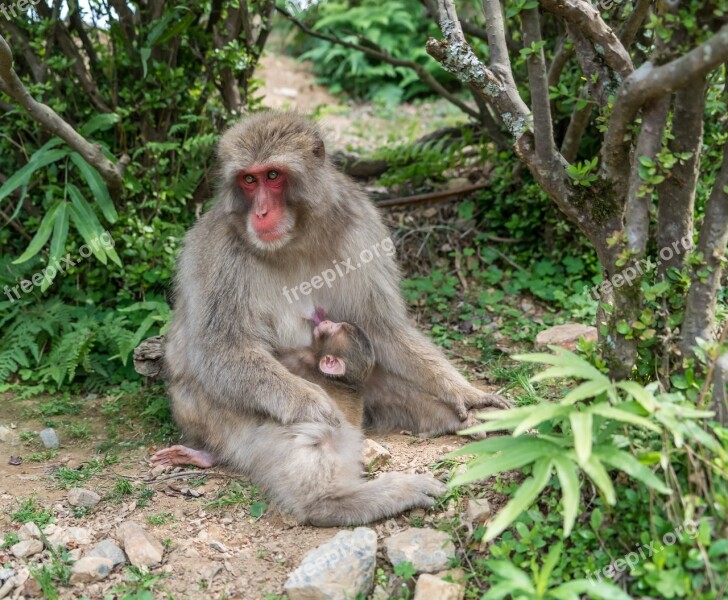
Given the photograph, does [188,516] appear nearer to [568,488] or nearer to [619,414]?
[568,488]

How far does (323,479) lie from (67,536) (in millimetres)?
1046

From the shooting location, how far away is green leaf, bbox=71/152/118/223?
14.9ft

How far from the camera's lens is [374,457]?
3.57 meters

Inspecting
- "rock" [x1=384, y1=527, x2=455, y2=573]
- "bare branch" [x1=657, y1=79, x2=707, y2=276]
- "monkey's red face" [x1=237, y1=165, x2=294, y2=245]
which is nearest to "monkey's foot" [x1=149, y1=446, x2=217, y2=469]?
"monkey's red face" [x1=237, y1=165, x2=294, y2=245]

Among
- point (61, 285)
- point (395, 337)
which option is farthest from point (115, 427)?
point (395, 337)

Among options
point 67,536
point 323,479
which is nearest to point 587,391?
point 323,479

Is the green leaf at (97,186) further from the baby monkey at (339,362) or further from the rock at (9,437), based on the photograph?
the baby monkey at (339,362)

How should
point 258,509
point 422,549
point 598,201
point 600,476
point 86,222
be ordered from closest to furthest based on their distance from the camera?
point 600,476 → point 422,549 → point 598,201 → point 258,509 → point 86,222

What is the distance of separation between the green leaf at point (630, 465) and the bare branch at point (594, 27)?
1.46m

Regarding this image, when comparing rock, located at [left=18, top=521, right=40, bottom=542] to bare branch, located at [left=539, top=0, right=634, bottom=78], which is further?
rock, located at [left=18, top=521, right=40, bottom=542]

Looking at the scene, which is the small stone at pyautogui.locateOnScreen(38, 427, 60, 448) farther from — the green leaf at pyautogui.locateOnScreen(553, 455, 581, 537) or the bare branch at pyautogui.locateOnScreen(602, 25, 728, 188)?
the bare branch at pyautogui.locateOnScreen(602, 25, 728, 188)

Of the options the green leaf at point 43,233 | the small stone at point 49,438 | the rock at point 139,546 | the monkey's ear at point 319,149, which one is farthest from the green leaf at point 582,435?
the green leaf at point 43,233

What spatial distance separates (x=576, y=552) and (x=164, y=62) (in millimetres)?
3910

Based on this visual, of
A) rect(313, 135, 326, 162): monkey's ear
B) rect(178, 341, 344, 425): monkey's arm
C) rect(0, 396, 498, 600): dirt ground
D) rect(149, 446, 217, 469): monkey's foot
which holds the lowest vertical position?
rect(0, 396, 498, 600): dirt ground
